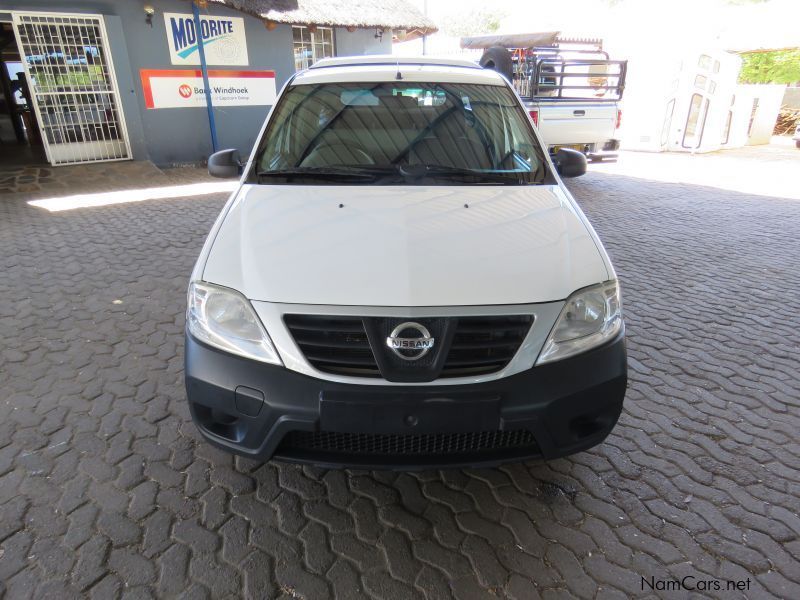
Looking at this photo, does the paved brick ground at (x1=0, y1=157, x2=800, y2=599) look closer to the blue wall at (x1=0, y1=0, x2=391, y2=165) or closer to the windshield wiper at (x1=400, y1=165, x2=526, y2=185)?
the windshield wiper at (x1=400, y1=165, x2=526, y2=185)

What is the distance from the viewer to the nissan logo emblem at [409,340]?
6.16 feet

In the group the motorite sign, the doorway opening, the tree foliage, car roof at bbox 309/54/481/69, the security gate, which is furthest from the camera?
the tree foliage

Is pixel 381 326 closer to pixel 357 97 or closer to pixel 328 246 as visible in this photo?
pixel 328 246

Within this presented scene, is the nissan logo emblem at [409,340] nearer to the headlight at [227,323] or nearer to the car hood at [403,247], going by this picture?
the car hood at [403,247]

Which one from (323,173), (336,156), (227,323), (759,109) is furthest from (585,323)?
(759,109)

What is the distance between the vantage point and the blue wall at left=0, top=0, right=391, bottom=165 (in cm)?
925

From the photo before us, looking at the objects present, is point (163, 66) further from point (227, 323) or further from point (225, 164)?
point (227, 323)

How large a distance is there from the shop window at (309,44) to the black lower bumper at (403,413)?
1142 centimetres

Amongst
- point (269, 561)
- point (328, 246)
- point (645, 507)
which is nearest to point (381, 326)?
point (328, 246)

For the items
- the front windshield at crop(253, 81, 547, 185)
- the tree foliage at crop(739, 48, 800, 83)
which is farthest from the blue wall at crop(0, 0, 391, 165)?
the tree foliage at crop(739, 48, 800, 83)

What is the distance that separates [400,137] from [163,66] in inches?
362

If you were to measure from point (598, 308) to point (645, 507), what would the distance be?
100 cm

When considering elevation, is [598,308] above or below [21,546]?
above

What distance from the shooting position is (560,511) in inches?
90.7
